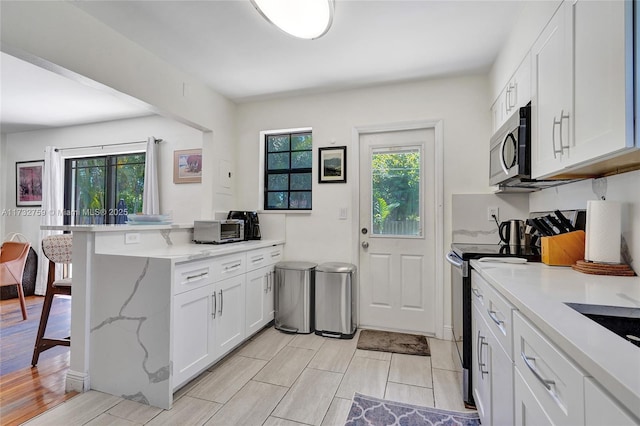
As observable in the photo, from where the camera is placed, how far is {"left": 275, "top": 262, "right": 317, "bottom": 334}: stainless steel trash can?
2965 millimetres

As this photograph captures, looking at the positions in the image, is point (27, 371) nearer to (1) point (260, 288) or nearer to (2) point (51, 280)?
(2) point (51, 280)

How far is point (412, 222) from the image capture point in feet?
10.0

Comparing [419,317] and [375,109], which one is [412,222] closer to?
[419,317]

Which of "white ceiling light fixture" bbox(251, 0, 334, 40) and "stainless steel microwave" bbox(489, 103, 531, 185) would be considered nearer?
"white ceiling light fixture" bbox(251, 0, 334, 40)

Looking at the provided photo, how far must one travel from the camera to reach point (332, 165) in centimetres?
323

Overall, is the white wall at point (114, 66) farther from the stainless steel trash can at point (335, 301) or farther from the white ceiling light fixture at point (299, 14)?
the stainless steel trash can at point (335, 301)

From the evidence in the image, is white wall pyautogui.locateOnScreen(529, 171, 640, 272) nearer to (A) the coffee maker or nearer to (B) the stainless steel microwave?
(B) the stainless steel microwave

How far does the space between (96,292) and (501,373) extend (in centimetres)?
238

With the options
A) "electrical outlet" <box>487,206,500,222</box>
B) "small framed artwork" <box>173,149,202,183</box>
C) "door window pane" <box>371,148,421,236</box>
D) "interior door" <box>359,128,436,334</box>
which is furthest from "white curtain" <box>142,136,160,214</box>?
"electrical outlet" <box>487,206,500,222</box>

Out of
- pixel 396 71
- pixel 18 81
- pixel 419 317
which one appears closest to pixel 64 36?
pixel 18 81

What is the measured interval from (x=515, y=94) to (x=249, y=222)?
2601mm

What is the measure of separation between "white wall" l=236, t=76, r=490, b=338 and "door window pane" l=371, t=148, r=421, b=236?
26 centimetres

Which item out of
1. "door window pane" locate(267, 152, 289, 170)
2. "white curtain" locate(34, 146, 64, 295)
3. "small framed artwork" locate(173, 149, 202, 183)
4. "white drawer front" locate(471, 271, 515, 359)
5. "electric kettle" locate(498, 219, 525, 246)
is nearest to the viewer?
"white drawer front" locate(471, 271, 515, 359)

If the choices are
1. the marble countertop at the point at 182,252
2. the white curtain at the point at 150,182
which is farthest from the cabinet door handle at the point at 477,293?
the white curtain at the point at 150,182
